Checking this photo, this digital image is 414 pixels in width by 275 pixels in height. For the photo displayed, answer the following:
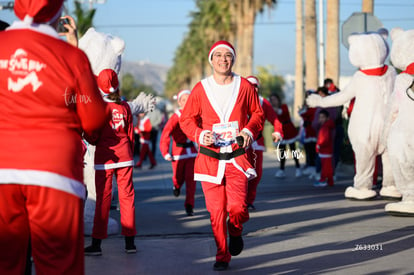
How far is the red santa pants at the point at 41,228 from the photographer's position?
391 cm

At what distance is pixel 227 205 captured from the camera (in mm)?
7008

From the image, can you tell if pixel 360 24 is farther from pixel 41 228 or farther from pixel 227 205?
pixel 41 228

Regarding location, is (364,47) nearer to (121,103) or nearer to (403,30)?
(403,30)

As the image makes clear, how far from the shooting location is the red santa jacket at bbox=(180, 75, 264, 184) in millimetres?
6941

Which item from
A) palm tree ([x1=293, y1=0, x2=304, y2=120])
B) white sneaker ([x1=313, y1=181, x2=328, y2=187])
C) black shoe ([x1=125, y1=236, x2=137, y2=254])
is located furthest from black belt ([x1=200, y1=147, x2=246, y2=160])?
palm tree ([x1=293, y1=0, x2=304, y2=120])

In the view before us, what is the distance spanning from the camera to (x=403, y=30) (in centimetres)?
1060

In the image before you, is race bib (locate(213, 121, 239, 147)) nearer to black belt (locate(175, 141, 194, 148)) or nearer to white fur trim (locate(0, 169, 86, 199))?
white fur trim (locate(0, 169, 86, 199))

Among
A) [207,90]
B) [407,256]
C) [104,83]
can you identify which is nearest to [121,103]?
[104,83]

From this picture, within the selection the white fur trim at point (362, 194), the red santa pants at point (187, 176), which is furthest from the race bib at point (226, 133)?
the white fur trim at point (362, 194)

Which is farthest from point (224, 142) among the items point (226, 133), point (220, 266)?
point (220, 266)

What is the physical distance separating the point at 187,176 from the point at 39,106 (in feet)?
23.6

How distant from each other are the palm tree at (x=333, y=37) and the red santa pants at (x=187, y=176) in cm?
1400

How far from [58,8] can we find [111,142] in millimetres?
3864

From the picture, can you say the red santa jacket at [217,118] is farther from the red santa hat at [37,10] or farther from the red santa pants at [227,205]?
the red santa hat at [37,10]
